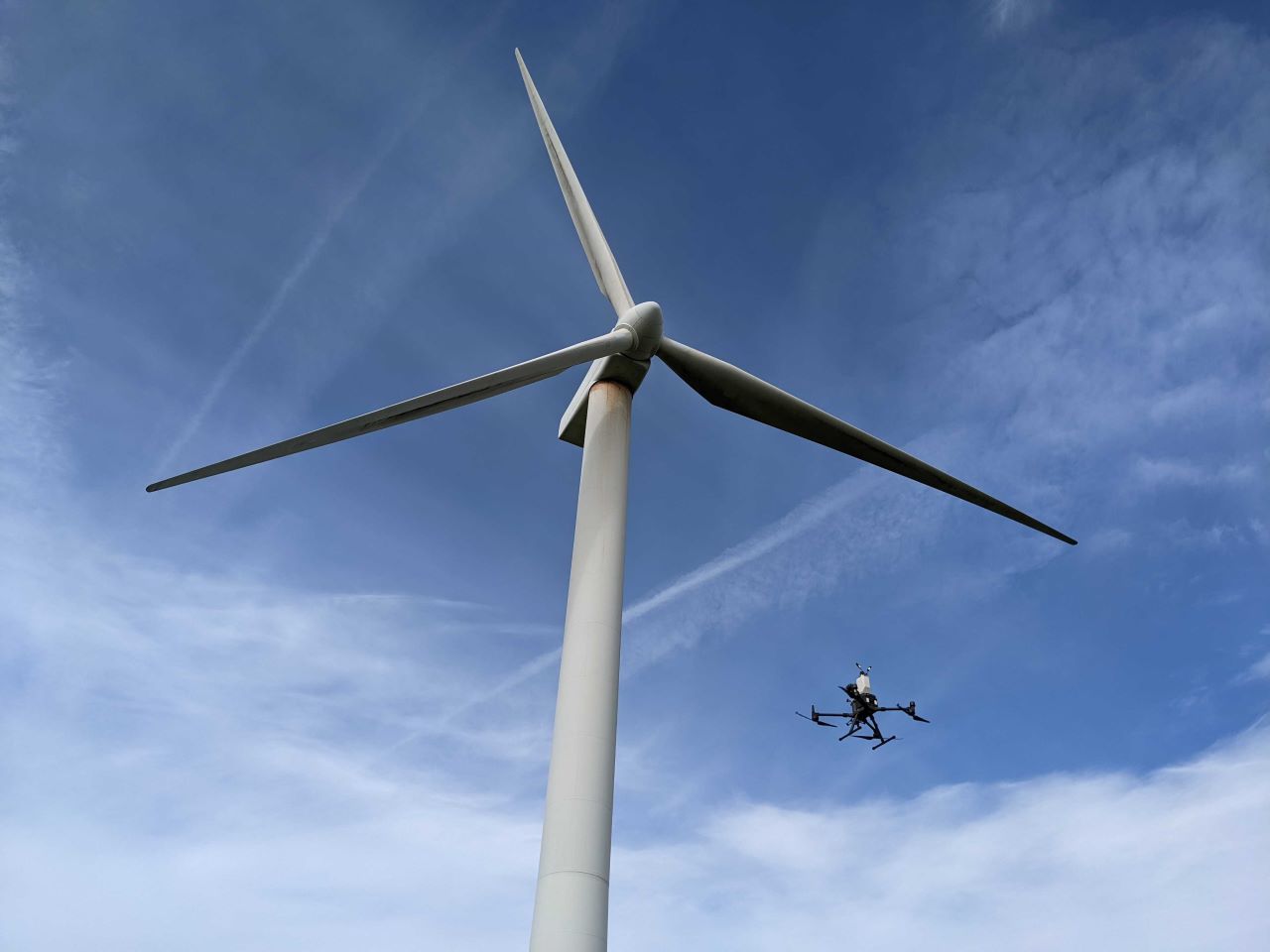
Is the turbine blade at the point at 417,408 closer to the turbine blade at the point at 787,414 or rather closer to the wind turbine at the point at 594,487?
the wind turbine at the point at 594,487

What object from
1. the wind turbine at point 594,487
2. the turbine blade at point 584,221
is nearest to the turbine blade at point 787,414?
the wind turbine at point 594,487

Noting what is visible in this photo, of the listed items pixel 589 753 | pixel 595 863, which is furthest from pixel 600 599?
pixel 595 863

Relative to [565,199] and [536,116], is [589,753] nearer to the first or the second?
[565,199]

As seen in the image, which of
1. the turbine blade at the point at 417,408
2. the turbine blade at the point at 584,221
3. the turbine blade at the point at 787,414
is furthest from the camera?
the turbine blade at the point at 584,221

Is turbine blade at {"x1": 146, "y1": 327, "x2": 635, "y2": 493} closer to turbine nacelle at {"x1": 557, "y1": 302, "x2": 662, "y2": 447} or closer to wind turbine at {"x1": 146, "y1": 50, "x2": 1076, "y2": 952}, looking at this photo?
wind turbine at {"x1": 146, "y1": 50, "x2": 1076, "y2": 952}

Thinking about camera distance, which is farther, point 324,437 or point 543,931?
point 324,437
